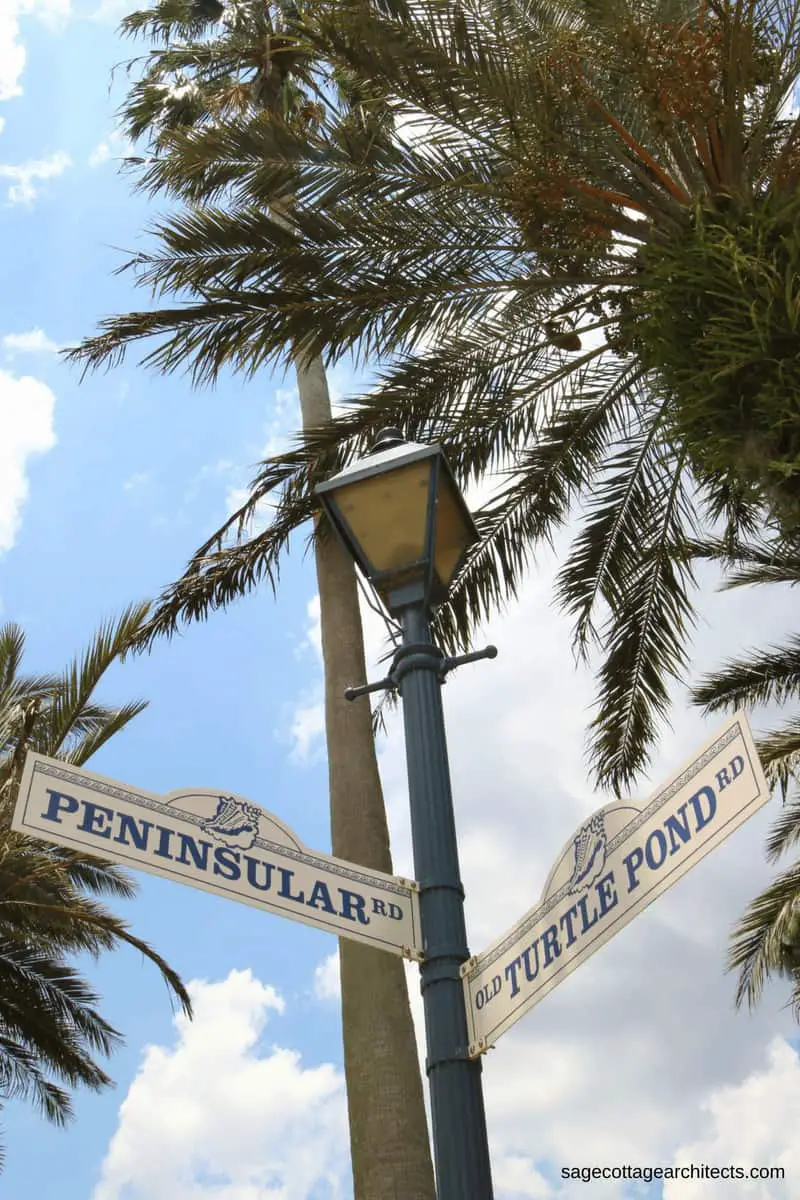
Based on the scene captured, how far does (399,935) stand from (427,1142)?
4289mm

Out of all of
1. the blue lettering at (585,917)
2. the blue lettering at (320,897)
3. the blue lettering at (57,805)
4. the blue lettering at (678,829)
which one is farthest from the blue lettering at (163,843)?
the blue lettering at (678,829)

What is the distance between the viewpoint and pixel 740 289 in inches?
216

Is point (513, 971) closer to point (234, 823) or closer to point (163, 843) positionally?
point (234, 823)

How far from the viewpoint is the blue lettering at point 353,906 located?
3.48 meters

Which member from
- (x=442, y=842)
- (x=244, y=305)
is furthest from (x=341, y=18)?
(x=442, y=842)

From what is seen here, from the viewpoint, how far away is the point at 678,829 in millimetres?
3182

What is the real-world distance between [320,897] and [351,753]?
5550mm

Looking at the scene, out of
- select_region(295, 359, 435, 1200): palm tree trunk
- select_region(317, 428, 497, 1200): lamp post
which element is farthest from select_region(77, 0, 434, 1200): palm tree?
select_region(317, 428, 497, 1200): lamp post

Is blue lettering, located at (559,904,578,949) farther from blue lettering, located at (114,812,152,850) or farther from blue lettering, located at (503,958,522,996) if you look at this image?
blue lettering, located at (114,812,152,850)

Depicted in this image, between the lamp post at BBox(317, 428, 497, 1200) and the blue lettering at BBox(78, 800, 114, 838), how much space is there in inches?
32.7

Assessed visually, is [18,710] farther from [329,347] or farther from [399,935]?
[399,935]

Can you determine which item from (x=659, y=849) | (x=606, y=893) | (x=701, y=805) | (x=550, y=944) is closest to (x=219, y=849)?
(x=550, y=944)

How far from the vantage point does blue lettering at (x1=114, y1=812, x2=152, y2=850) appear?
11.2 ft

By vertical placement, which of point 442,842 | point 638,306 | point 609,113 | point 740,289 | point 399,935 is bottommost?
point 399,935
